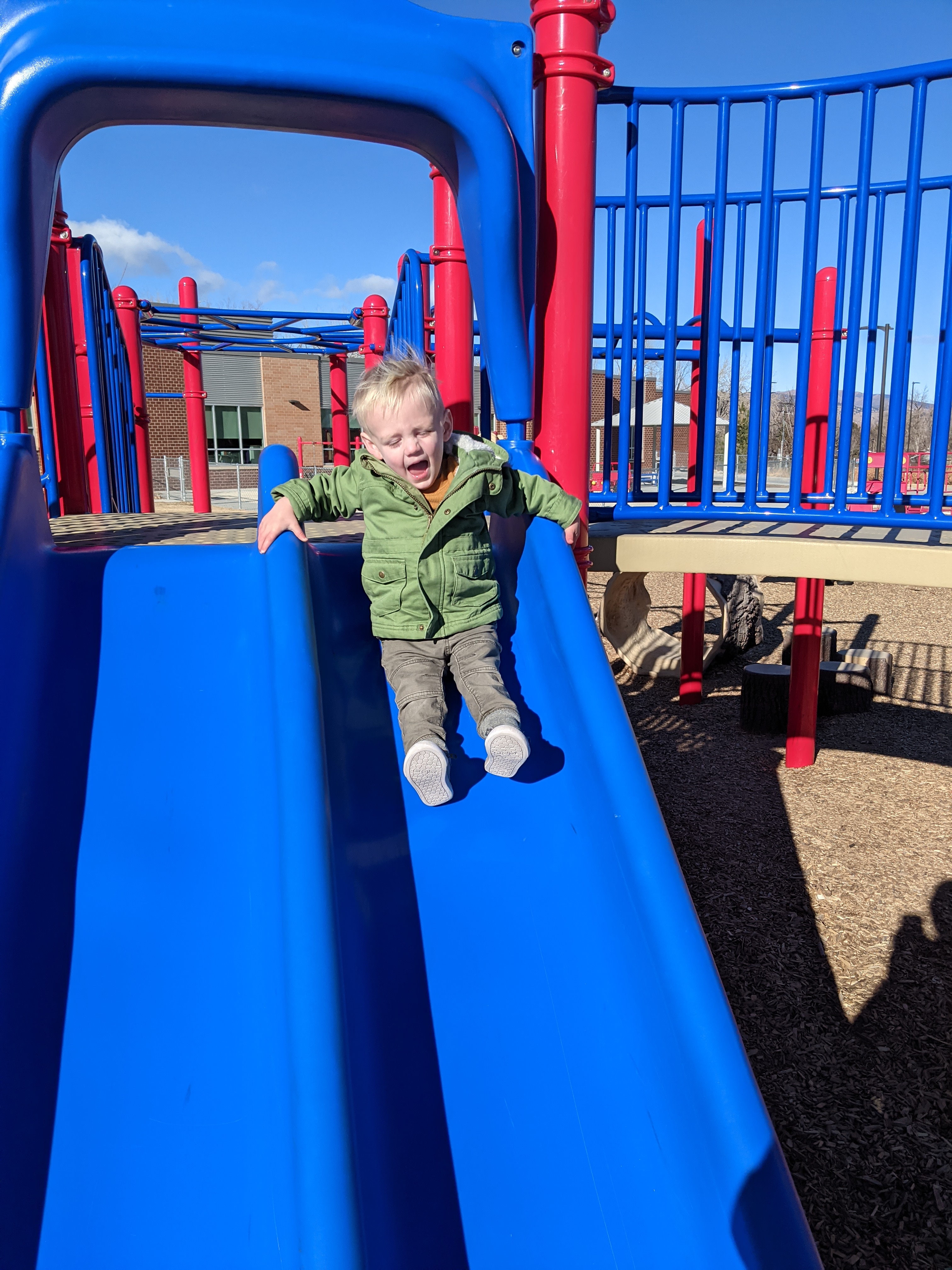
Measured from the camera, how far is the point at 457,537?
7.39 feet

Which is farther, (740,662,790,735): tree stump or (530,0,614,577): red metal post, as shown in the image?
(740,662,790,735): tree stump

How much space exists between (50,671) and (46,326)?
13.9 ft

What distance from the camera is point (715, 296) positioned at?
3.49 metres

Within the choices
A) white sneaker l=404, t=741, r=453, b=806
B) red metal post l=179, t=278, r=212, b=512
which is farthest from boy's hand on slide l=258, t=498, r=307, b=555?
red metal post l=179, t=278, r=212, b=512

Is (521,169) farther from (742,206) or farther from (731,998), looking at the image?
(731,998)

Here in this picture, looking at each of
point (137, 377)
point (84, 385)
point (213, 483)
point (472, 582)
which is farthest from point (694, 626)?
point (213, 483)

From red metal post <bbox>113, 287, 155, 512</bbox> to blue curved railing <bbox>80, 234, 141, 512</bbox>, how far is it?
496mm

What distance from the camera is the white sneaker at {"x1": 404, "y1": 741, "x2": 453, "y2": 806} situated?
188 centimetres

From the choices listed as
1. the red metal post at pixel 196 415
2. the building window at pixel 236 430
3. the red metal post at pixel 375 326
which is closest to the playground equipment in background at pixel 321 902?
the red metal post at pixel 375 326

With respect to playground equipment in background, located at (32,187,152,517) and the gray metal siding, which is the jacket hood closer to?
playground equipment in background, located at (32,187,152,517)

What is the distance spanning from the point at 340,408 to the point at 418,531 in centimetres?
1236

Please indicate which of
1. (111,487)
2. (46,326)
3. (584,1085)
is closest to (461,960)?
(584,1085)

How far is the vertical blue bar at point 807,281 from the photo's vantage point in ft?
9.95

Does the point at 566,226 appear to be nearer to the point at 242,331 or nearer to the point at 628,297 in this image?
the point at 628,297
